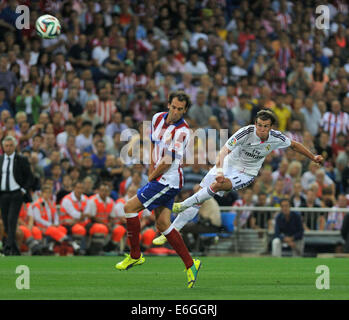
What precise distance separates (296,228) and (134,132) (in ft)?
17.1

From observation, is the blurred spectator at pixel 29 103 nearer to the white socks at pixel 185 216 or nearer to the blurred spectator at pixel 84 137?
the blurred spectator at pixel 84 137

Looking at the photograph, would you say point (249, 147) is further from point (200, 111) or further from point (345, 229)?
point (200, 111)

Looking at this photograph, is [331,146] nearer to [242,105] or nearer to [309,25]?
[242,105]

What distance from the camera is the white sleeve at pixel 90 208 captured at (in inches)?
792

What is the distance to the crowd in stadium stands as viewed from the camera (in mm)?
20547

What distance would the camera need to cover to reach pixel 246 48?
88.8 ft

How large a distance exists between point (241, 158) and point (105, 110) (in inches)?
345

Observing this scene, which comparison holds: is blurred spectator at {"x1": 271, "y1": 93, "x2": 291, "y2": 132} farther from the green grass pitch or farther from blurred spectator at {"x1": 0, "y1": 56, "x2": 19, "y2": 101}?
the green grass pitch

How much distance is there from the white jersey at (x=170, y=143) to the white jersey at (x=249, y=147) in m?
2.23

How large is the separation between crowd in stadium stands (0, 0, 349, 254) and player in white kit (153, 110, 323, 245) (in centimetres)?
542

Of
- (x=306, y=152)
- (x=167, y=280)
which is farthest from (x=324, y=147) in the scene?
(x=167, y=280)

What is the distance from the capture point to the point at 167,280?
41.3 feet

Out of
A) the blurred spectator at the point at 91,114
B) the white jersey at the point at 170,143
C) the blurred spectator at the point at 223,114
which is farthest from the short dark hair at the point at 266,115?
the blurred spectator at the point at 223,114

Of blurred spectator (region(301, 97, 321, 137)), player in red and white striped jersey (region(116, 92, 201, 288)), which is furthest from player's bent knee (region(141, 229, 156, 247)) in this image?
player in red and white striped jersey (region(116, 92, 201, 288))
